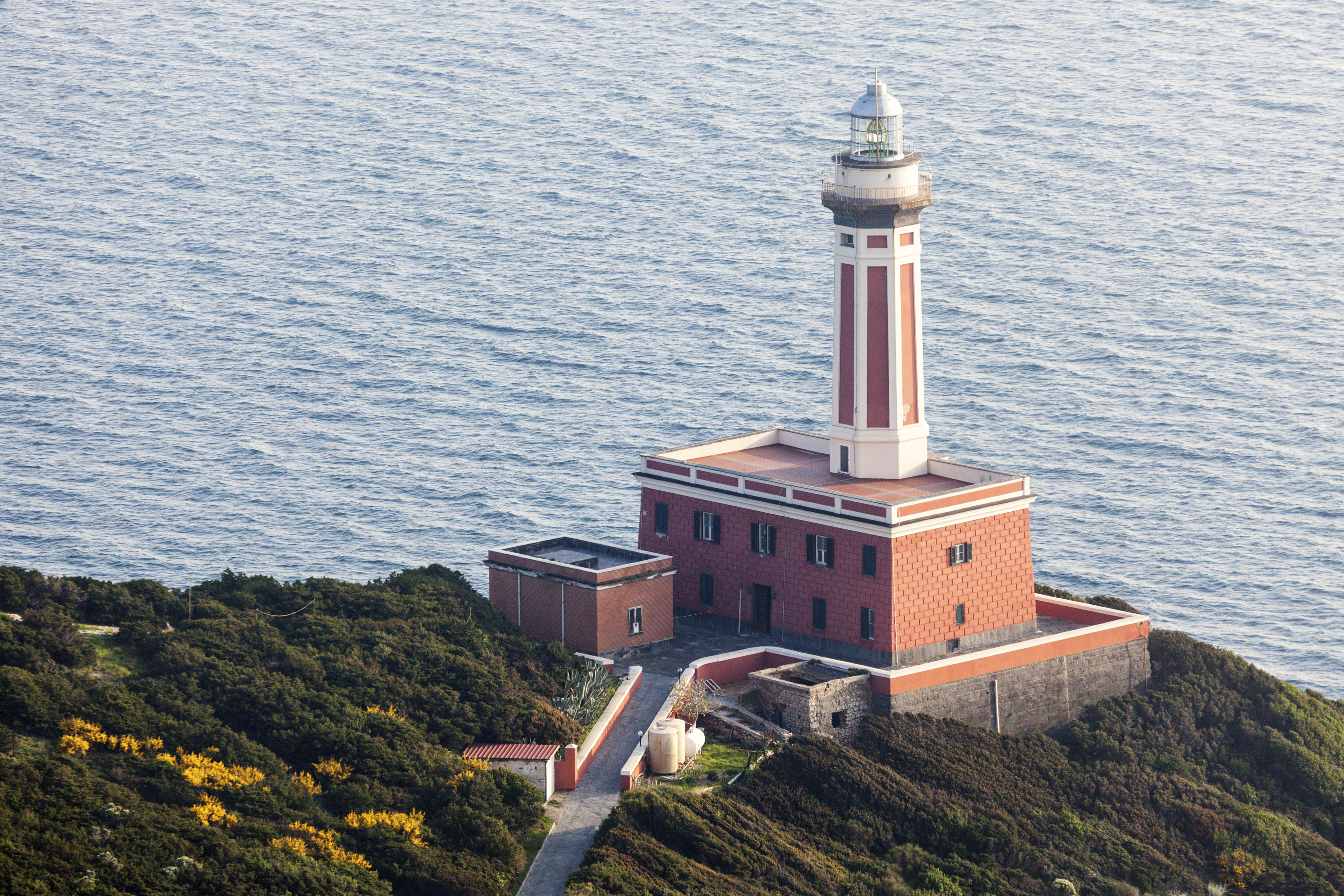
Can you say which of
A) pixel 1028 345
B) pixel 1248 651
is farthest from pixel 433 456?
pixel 1248 651

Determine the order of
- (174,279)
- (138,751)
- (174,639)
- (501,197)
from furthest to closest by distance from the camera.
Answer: (501,197) → (174,279) → (174,639) → (138,751)

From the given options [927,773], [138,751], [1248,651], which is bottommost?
[1248,651]

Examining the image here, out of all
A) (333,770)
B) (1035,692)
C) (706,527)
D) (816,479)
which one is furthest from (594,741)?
(1035,692)

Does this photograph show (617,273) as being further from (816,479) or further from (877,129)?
(877,129)

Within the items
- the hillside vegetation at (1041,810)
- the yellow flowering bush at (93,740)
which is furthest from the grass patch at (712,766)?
the yellow flowering bush at (93,740)

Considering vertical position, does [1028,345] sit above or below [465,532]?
above

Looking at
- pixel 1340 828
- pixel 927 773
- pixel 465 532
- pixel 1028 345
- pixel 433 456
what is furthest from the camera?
pixel 1028 345

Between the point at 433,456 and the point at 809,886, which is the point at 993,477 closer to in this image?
the point at 809,886

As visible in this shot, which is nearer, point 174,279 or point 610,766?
point 610,766
